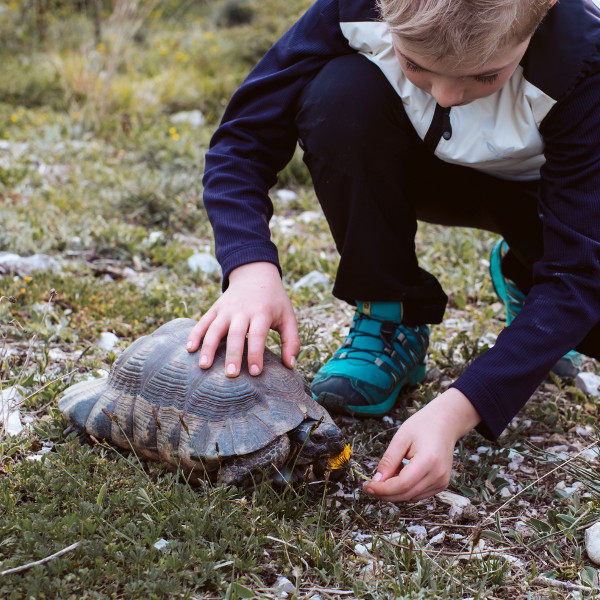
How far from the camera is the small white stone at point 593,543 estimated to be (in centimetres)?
209

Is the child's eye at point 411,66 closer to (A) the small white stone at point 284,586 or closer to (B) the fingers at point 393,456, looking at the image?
(B) the fingers at point 393,456

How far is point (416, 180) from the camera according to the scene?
2984mm

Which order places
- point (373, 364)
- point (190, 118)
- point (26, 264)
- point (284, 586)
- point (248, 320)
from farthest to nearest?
1. point (190, 118)
2. point (26, 264)
3. point (373, 364)
4. point (248, 320)
5. point (284, 586)

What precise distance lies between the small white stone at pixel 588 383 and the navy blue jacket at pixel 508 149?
95 centimetres

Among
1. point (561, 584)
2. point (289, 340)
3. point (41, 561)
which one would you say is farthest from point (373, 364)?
point (41, 561)

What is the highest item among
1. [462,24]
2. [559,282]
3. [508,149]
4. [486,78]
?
[462,24]

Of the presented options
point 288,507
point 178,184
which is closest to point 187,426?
point 288,507

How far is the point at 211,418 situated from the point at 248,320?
0.32m

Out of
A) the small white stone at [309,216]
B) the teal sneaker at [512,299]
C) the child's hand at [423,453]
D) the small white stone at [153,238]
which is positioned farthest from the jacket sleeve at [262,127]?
the small white stone at [309,216]

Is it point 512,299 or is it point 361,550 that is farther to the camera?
point 512,299

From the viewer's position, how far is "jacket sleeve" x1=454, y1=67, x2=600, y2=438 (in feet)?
7.06

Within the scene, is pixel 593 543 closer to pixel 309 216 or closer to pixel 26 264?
pixel 26 264

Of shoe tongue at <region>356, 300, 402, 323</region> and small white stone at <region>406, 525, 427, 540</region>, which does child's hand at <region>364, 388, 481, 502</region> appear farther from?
shoe tongue at <region>356, 300, 402, 323</region>

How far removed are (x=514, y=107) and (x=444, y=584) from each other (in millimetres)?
1481
